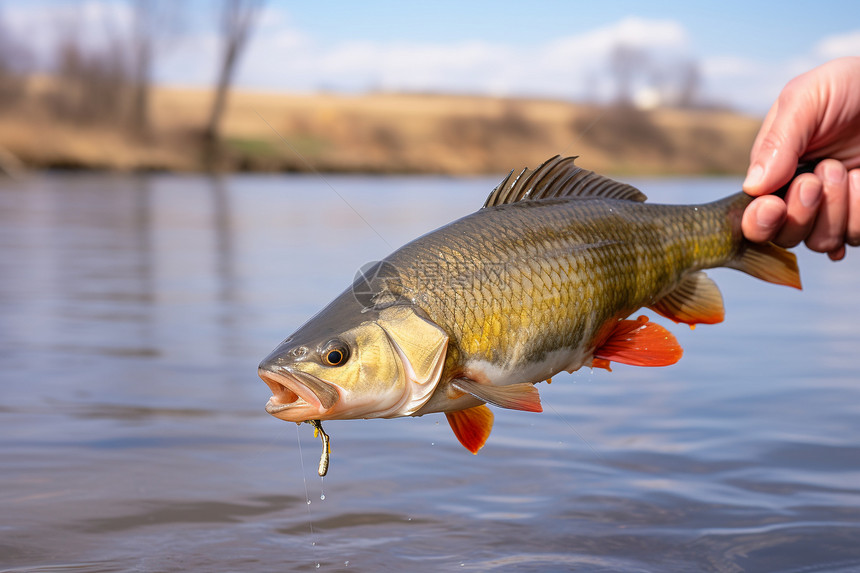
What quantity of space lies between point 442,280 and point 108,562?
5.09 ft

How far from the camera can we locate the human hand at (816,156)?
4125 millimetres

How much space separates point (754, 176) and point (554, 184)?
3.99ft

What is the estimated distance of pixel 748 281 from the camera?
1212 cm

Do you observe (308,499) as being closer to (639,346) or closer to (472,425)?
(472,425)

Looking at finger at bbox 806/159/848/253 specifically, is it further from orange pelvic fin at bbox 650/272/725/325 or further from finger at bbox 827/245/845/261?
orange pelvic fin at bbox 650/272/725/325

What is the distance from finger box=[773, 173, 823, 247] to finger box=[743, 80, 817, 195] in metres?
0.07

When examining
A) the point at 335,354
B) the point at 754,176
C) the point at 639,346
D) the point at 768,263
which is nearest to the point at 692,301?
the point at 768,263

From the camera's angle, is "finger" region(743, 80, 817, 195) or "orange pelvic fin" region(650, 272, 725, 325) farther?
"finger" region(743, 80, 817, 195)

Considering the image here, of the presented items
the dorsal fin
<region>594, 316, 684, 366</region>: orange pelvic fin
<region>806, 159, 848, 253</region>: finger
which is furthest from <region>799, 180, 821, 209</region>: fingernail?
<region>594, 316, 684, 366</region>: orange pelvic fin

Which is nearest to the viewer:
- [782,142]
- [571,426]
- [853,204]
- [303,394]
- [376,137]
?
[303,394]

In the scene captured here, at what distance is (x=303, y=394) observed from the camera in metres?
2.78

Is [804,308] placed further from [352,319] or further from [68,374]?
[352,319]

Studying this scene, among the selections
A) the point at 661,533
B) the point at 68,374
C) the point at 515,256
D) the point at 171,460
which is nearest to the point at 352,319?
the point at 515,256

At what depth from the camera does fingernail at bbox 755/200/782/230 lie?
12.6 ft
